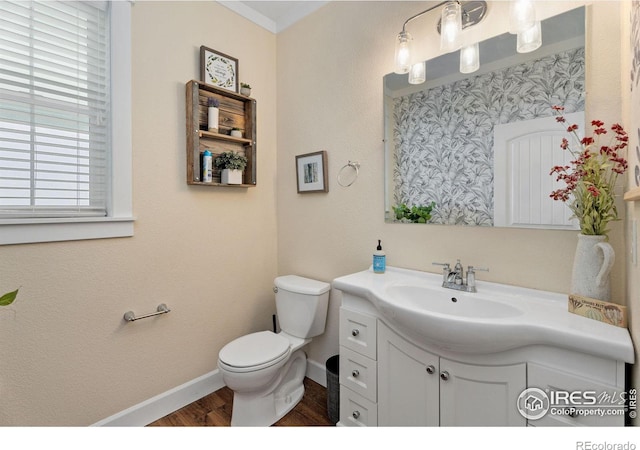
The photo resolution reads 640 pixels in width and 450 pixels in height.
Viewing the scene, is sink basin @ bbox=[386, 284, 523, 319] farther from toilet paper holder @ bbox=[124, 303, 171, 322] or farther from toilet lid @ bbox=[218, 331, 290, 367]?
toilet paper holder @ bbox=[124, 303, 171, 322]

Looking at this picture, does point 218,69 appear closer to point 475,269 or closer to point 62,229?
point 62,229

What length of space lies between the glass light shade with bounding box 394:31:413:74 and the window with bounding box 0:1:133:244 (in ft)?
4.66

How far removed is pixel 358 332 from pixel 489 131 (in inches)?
43.1

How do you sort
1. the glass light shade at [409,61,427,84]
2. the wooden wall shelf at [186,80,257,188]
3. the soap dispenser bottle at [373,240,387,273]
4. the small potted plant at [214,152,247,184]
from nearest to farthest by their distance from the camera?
the glass light shade at [409,61,427,84]
the soap dispenser bottle at [373,240,387,273]
the wooden wall shelf at [186,80,257,188]
the small potted plant at [214,152,247,184]

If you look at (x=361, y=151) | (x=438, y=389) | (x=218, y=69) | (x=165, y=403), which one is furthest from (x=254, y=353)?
(x=218, y=69)

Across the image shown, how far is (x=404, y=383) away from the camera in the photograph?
4.11 feet

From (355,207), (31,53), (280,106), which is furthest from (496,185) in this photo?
(31,53)

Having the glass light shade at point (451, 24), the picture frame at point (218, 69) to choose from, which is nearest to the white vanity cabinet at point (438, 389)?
the glass light shade at point (451, 24)

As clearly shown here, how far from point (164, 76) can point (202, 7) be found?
0.56 metres

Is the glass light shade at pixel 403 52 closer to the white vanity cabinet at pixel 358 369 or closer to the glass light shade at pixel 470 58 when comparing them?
the glass light shade at pixel 470 58

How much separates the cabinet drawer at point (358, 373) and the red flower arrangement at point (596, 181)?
3.25ft

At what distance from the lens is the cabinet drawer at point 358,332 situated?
136cm

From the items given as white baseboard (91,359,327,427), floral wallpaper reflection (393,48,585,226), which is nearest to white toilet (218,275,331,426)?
white baseboard (91,359,327,427)

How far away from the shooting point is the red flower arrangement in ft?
3.27
